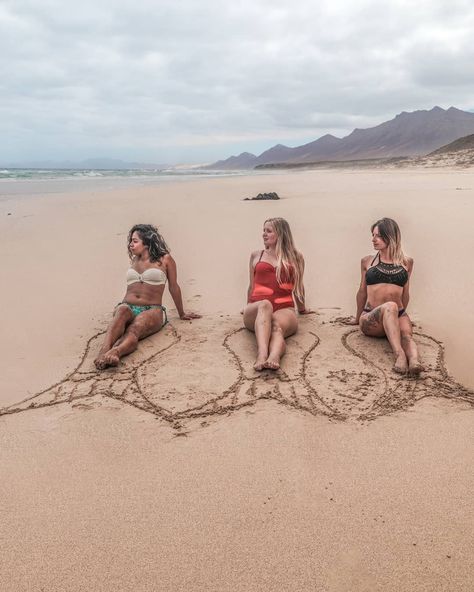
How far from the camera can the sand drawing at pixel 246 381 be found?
345 cm

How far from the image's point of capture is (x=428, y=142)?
124188 mm

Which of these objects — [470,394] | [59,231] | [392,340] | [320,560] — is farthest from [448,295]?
[59,231]

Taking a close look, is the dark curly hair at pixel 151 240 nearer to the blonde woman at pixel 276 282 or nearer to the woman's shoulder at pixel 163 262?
the woman's shoulder at pixel 163 262

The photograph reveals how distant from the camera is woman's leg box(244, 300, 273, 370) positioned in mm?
3992

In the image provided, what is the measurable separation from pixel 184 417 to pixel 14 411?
1278 mm

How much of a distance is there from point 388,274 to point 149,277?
7.78 feet

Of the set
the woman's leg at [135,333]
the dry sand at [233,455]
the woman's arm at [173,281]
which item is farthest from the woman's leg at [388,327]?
the woman's leg at [135,333]

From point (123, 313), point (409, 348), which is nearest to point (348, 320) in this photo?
point (409, 348)

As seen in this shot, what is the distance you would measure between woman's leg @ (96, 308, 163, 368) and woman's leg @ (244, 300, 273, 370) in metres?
0.91

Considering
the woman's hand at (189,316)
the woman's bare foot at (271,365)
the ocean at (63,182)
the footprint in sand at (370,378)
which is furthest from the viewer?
the ocean at (63,182)

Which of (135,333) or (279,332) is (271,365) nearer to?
(279,332)

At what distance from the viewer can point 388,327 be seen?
415cm

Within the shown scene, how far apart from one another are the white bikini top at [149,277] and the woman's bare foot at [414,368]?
257cm

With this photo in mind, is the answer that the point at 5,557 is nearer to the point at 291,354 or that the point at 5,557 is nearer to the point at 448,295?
the point at 291,354
